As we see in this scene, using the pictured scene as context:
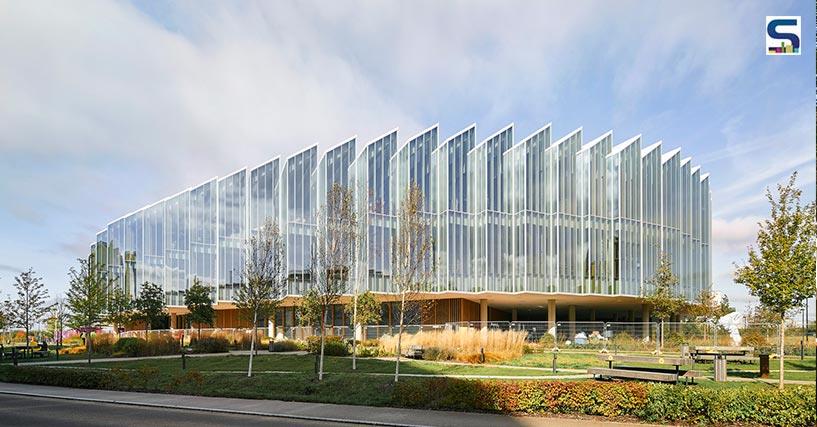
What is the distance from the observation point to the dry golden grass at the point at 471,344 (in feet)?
89.8

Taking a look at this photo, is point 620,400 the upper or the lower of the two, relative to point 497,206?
lower

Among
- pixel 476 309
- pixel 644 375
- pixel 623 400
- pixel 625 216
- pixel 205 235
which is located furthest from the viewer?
pixel 205 235

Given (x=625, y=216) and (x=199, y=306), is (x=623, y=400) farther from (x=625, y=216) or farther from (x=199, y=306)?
(x=625, y=216)

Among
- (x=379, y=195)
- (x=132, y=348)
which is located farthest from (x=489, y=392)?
(x=379, y=195)

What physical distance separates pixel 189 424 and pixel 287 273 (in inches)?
1388

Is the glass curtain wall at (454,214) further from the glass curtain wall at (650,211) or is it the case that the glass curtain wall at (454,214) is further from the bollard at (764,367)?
the bollard at (764,367)

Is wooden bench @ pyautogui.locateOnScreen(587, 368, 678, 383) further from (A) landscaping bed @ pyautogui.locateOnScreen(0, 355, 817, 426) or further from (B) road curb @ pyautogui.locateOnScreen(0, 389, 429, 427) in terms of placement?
(B) road curb @ pyautogui.locateOnScreen(0, 389, 429, 427)

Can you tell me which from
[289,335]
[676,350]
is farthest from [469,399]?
[289,335]

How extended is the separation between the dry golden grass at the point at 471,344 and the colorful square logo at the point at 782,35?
1558 centimetres

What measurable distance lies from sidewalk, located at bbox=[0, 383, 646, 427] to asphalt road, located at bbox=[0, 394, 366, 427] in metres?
0.39

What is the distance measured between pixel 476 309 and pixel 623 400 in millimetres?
40477

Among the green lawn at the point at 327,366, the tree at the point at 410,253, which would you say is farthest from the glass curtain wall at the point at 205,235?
the tree at the point at 410,253

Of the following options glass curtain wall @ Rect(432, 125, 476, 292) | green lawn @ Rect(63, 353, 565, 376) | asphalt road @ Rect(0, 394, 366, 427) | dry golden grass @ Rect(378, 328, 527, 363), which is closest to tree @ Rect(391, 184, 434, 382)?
green lawn @ Rect(63, 353, 565, 376)

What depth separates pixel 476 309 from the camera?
178ft
